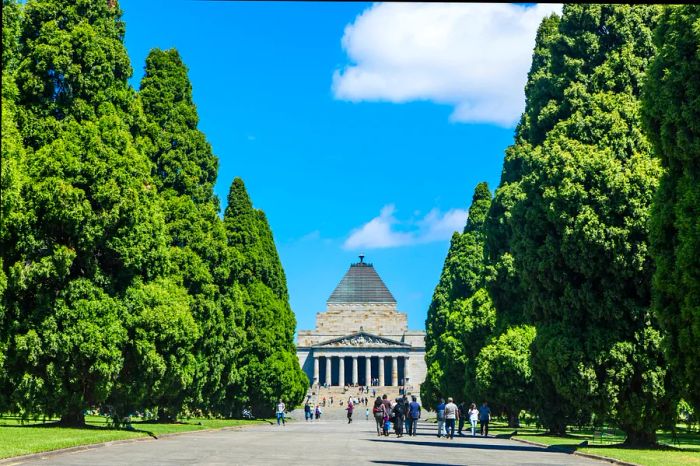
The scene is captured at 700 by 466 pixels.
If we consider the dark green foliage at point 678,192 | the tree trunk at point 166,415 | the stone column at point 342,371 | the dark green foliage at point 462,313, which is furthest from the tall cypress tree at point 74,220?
the stone column at point 342,371

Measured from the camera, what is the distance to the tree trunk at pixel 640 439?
24.3 metres

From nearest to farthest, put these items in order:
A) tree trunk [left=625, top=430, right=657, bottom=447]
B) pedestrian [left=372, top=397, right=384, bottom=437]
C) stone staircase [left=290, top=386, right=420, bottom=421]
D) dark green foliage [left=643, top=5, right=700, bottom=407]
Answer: dark green foliage [left=643, top=5, right=700, bottom=407], tree trunk [left=625, top=430, right=657, bottom=447], pedestrian [left=372, top=397, right=384, bottom=437], stone staircase [left=290, top=386, right=420, bottom=421]

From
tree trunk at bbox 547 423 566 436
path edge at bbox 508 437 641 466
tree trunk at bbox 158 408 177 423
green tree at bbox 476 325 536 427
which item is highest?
green tree at bbox 476 325 536 427

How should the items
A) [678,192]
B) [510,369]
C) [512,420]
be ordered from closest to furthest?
[678,192] → [510,369] → [512,420]

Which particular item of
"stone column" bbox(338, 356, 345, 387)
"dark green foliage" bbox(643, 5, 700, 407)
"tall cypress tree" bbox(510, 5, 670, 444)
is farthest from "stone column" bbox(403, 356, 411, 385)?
"dark green foliage" bbox(643, 5, 700, 407)

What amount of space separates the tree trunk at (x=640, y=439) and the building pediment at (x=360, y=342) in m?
112

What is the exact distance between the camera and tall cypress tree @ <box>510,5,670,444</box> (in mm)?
23844

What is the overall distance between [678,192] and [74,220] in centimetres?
1649

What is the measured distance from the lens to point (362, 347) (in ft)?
448

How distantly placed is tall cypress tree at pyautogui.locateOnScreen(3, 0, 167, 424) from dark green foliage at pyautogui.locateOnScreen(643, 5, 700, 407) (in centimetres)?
1555

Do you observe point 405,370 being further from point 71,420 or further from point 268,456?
point 268,456

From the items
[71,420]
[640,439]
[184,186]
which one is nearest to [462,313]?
[184,186]

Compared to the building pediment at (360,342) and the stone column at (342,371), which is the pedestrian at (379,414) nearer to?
the stone column at (342,371)

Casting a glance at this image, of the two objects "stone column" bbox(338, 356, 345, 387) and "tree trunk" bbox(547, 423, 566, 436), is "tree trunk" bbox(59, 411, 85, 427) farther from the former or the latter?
"stone column" bbox(338, 356, 345, 387)
